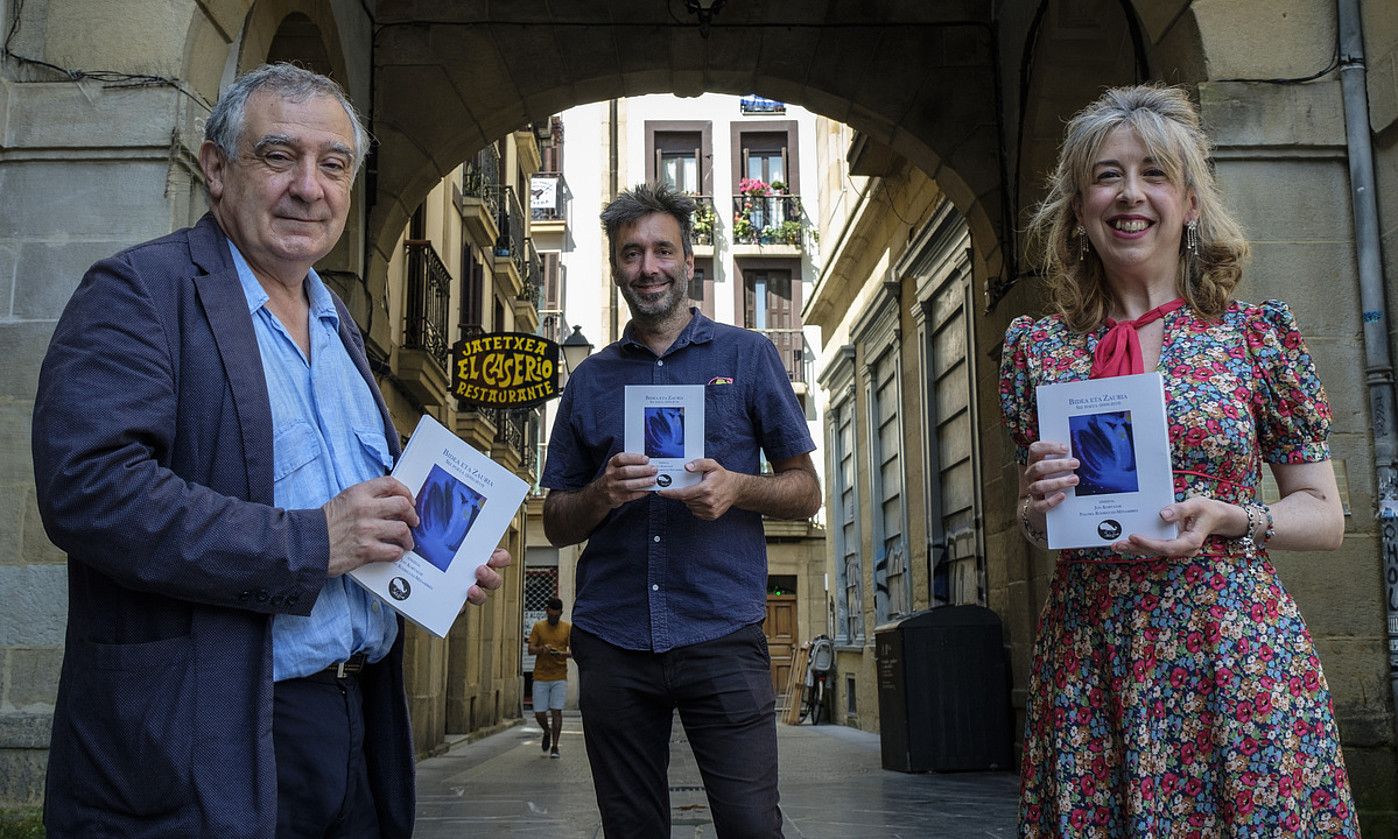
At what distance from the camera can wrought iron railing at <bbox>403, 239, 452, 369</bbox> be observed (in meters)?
12.9

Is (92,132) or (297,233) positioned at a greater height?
(92,132)

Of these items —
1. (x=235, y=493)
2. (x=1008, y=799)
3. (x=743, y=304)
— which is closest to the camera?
(x=235, y=493)

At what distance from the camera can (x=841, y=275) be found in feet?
62.5

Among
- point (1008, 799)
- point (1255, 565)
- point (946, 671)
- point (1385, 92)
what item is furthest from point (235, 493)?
point (946, 671)

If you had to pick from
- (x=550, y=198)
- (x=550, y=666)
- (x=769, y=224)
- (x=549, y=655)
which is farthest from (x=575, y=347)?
(x=769, y=224)

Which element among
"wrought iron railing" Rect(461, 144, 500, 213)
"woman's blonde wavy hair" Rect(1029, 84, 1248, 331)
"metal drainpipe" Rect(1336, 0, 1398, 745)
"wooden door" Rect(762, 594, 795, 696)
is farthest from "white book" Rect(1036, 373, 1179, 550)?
"wooden door" Rect(762, 594, 795, 696)

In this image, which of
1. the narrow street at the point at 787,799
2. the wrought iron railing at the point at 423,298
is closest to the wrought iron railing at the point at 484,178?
the wrought iron railing at the point at 423,298

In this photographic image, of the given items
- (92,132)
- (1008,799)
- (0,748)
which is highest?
(92,132)

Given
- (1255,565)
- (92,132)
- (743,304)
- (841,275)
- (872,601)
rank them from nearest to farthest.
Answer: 1. (1255,565)
2. (92,132)
3. (872,601)
4. (841,275)
5. (743,304)

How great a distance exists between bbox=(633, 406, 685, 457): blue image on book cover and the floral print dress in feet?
3.05

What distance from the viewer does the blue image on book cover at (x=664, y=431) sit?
10.3 feet

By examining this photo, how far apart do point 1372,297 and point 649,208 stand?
3412mm

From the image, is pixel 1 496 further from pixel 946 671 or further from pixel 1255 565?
pixel 946 671

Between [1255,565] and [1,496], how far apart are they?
4.75m
